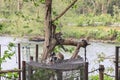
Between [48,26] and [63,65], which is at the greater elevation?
[48,26]

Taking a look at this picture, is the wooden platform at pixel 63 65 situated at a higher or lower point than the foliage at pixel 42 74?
higher

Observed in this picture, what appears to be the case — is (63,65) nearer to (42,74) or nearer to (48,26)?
(42,74)

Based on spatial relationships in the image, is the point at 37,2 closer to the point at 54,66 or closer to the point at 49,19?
the point at 49,19

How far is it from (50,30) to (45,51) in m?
0.27

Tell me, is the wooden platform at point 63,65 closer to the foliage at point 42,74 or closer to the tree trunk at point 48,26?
the foliage at point 42,74

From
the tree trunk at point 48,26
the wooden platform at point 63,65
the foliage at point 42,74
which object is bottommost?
the foliage at point 42,74

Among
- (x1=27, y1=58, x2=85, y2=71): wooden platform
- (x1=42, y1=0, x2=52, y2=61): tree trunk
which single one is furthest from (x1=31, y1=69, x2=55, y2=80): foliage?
(x1=42, y1=0, x2=52, y2=61): tree trunk

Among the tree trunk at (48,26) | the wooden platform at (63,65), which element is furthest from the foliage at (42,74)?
the tree trunk at (48,26)

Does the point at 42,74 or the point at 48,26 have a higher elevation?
the point at 48,26

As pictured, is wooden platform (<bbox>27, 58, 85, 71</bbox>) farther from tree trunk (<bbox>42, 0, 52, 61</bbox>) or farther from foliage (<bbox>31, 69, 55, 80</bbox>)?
tree trunk (<bbox>42, 0, 52, 61</bbox>)

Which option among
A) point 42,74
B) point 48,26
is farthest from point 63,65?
point 48,26

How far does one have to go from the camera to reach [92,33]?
20.8 m

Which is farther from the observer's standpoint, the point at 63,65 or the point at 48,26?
the point at 48,26

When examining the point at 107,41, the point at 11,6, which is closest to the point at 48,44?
the point at 11,6
